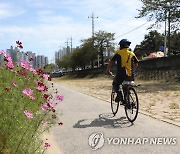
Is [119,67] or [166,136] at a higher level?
[119,67]

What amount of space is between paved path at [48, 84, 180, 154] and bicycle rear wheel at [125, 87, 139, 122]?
17cm

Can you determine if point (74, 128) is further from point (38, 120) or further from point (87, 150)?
point (38, 120)

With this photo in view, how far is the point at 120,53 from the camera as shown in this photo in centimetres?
823

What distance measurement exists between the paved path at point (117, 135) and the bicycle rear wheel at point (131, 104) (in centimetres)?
17

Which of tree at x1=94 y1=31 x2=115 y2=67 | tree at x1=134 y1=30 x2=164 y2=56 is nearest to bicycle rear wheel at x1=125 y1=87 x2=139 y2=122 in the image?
tree at x1=94 y1=31 x2=115 y2=67

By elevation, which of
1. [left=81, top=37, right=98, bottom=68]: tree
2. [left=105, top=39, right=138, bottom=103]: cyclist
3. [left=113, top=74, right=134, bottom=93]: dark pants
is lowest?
[left=113, top=74, right=134, bottom=93]: dark pants

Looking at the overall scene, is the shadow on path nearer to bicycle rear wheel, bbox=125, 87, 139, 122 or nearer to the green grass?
bicycle rear wheel, bbox=125, 87, 139, 122

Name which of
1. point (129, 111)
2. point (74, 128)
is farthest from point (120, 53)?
point (74, 128)

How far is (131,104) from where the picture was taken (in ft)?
25.9

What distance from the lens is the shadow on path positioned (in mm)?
7591

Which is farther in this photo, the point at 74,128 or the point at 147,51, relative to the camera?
the point at 147,51

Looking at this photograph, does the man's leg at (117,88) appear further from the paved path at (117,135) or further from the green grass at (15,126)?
the green grass at (15,126)

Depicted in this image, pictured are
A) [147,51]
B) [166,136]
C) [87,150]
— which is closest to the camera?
[87,150]

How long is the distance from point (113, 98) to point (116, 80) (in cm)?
95
